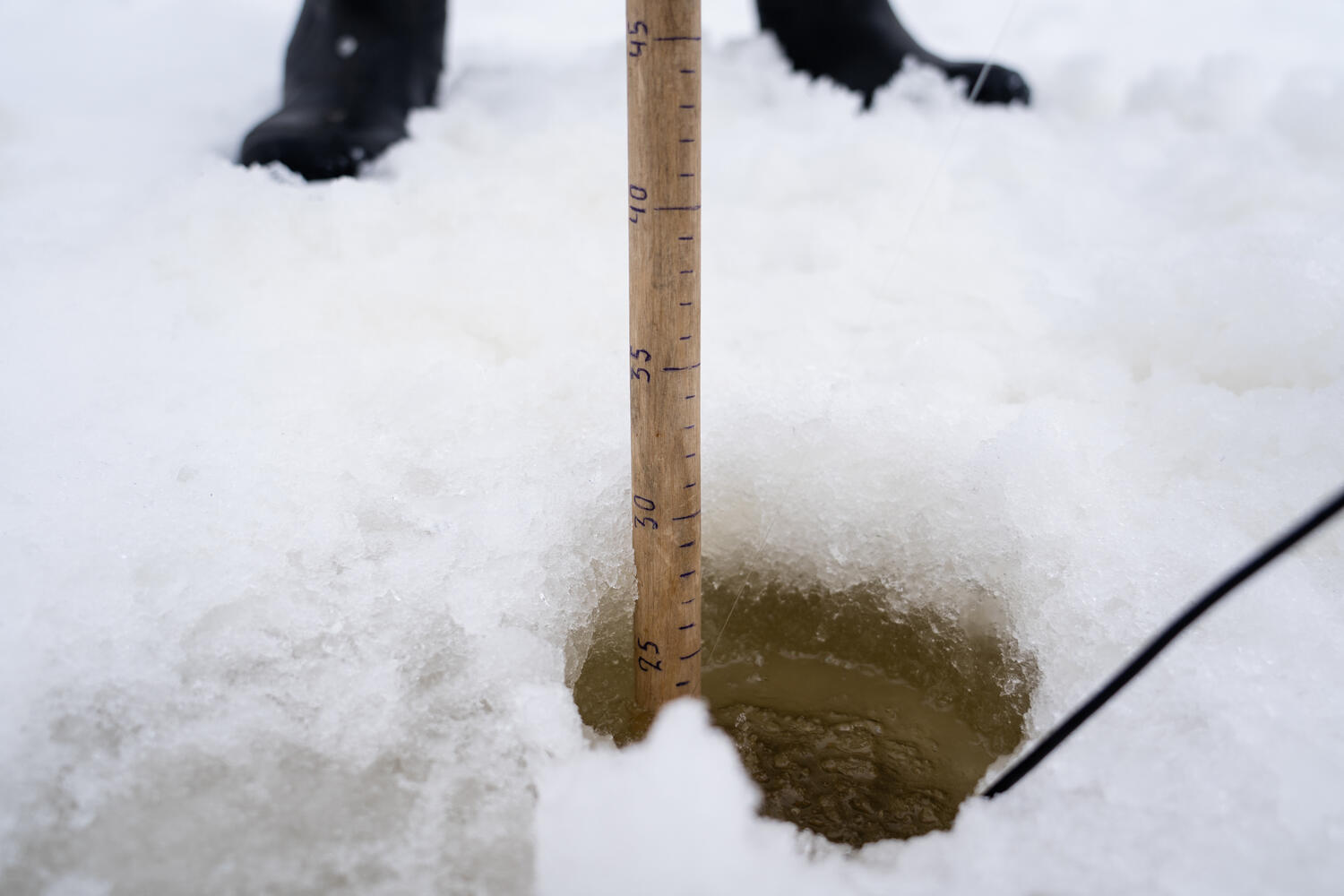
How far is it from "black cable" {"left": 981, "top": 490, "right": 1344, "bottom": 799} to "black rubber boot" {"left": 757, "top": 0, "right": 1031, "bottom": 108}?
4.72 feet

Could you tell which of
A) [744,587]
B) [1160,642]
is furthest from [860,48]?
[1160,642]

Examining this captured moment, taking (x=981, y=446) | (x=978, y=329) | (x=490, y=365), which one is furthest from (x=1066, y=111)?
(x=490, y=365)

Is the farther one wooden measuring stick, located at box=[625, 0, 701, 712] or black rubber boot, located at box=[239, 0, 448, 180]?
black rubber boot, located at box=[239, 0, 448, 180]

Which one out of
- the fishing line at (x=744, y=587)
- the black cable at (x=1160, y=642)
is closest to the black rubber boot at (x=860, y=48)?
the fishing line at (x=744, y=587)

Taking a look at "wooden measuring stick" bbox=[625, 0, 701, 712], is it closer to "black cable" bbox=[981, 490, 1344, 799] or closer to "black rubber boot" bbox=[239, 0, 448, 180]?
"black cable" bbox=[981, 490, 1344, 799]

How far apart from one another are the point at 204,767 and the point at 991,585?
0.78m

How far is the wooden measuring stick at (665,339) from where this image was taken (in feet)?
2.05

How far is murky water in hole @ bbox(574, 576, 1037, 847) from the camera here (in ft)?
3.04

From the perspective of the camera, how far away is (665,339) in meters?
0.71

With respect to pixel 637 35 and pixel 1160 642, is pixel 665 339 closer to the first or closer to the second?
pixel 637 35

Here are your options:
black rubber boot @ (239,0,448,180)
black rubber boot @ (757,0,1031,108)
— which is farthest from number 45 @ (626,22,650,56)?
black rubber boot @ (757,0,1031,108)

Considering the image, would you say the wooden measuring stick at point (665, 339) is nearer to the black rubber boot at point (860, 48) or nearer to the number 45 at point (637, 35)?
the number 45 at point (637, 35)

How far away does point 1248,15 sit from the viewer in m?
2.57

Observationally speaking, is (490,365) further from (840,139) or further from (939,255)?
(840,139)
